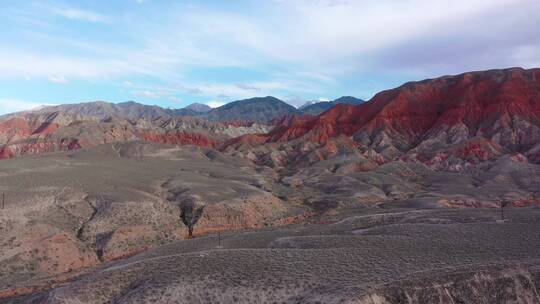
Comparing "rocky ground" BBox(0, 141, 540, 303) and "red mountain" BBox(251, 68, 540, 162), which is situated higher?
"red mountain" BBox(251, 68, 540, 162)

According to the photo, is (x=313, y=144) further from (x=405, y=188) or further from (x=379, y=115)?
(x=405, y=188)

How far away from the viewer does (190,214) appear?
202ft

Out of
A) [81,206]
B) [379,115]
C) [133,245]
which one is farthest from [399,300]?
[379,115]

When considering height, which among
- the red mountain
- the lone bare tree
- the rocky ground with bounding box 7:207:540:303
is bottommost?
the lone bare tree

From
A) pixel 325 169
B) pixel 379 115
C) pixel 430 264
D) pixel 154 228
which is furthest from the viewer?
pixel 379 115

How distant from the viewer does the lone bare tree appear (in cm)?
5984

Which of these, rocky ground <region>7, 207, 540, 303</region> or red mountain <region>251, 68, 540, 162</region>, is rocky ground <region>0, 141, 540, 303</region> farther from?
red mountain <region>251, 68, 540, 162</region>

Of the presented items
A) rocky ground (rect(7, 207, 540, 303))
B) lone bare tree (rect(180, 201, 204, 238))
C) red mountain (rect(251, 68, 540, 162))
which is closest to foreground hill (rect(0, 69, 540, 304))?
rocky ground (rect(7, 207, 540, 303))

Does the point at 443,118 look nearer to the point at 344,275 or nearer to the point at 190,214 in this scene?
the point at 190,214

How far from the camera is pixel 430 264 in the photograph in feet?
85.0

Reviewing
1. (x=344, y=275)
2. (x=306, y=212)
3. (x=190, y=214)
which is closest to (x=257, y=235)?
(x=344, y=275)

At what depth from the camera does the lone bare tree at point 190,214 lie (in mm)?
59844

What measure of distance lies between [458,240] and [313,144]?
12229 centimetres

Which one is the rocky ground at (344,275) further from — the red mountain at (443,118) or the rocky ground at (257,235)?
the red mountain at (443,118)
